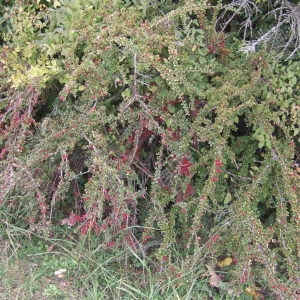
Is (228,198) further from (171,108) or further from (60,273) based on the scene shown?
(60,273)

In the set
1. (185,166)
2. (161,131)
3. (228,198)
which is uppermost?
(161,131)

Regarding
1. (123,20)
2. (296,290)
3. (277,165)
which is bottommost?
(296,290)

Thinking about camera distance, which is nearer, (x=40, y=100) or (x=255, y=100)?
(x=255, y=100)

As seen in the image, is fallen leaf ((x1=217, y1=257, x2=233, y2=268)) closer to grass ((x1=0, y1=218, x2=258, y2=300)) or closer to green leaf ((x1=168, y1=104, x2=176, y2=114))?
grass ((x1=0, y1=218, x2=258, y2=300))

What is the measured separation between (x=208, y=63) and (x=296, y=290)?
55.0 inches

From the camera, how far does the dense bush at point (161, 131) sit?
2514mm

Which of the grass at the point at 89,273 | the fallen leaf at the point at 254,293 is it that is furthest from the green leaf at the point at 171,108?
the fallen leaf at the point at 254,293

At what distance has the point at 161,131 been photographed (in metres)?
2.58

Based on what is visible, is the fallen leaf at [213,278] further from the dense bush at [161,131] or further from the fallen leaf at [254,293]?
the fallen leaf at [254,293]

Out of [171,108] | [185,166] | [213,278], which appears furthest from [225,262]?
[171,108]

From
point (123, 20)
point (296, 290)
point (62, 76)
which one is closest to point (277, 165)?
point (296, 290)

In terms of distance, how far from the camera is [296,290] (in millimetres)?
2502

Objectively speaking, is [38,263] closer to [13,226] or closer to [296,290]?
[13,226]

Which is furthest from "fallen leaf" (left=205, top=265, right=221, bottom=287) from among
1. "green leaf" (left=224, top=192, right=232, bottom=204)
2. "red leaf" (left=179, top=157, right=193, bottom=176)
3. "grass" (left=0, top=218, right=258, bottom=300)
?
"red leaf" (left=179, top=157, right=193, bottom=176)
